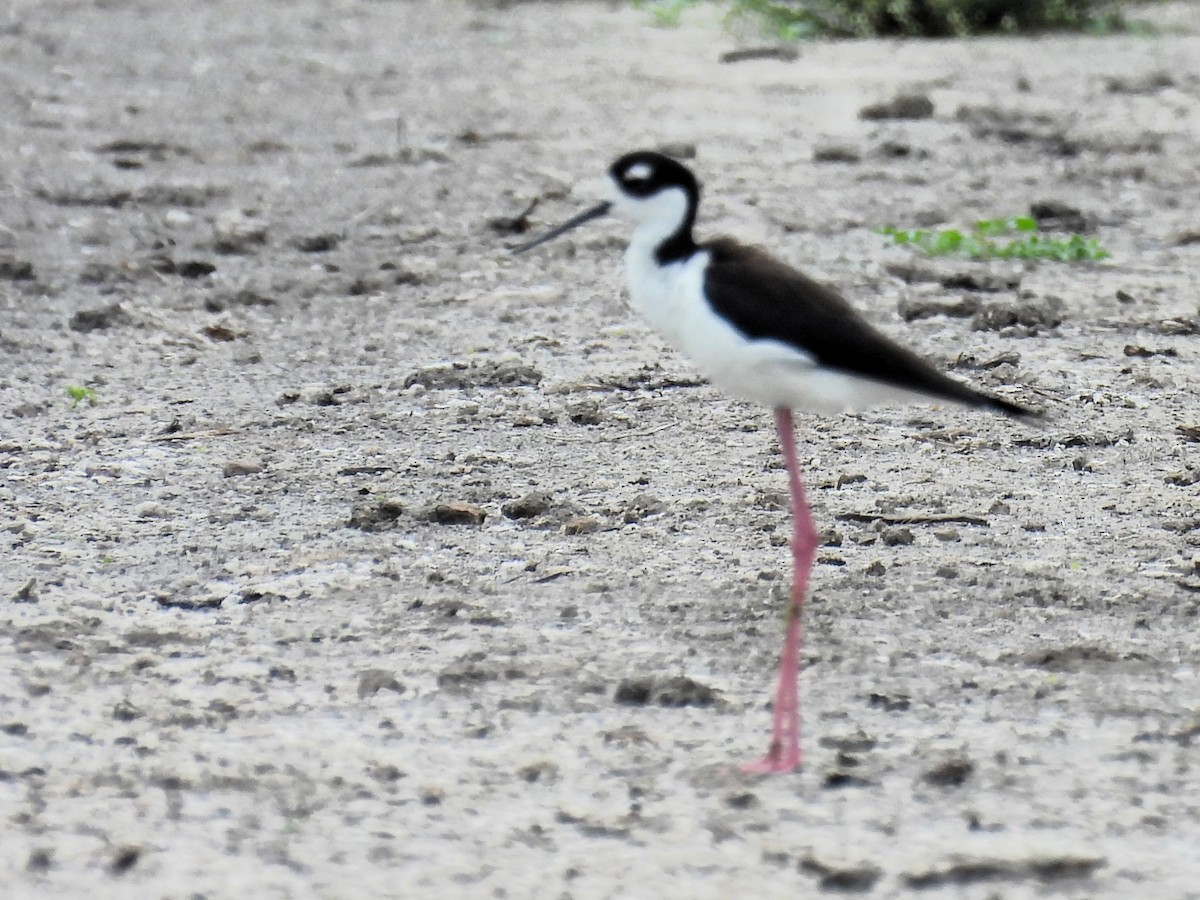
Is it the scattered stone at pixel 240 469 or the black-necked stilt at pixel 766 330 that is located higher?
the black-necked stilt at pixel 766 330

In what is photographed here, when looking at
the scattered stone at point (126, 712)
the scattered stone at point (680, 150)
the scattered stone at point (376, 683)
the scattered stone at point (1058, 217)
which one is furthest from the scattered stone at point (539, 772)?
the scattered stone at point (680, 150)

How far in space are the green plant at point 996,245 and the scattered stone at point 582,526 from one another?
2.81m

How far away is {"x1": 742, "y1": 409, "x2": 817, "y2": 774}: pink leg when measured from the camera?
3209 millimetres

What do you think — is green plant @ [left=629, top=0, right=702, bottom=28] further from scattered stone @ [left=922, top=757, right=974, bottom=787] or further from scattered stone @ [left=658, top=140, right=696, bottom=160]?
scattered stone @ [left=922, top=757, right=974, bottom=787]

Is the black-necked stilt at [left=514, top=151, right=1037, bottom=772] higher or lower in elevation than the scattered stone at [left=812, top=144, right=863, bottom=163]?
higher

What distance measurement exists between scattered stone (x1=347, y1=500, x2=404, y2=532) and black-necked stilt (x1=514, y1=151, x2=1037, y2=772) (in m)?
0.93

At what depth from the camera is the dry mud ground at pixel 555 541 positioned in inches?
118

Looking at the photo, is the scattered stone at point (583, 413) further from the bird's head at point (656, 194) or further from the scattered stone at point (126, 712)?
the scattered stone at point (126, 712)

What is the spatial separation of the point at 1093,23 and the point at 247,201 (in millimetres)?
6388

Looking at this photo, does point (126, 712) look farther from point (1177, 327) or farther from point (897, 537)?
point (1177, 327)

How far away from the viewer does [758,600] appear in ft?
13.2

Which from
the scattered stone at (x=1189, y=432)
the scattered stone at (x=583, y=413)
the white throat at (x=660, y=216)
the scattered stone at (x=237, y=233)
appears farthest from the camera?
the scattered stone at (x=237, y=233)

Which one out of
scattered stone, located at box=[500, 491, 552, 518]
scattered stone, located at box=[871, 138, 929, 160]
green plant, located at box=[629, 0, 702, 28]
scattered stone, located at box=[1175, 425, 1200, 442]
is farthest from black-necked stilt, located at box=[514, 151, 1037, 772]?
green plant, located at box=[629, 0, 702, 28]

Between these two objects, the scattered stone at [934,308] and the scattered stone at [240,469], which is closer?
the scattered stone at [240,469]
